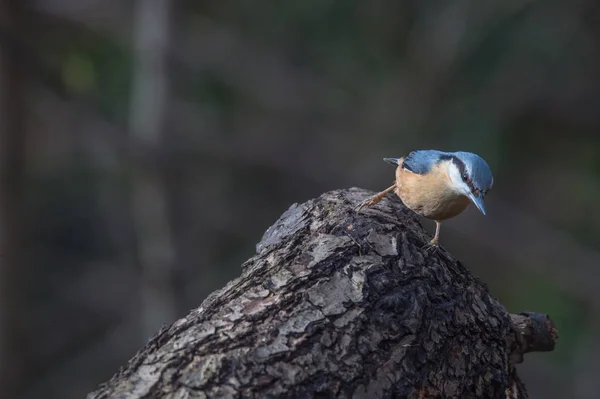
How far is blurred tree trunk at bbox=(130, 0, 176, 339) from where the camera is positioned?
20.4 feet

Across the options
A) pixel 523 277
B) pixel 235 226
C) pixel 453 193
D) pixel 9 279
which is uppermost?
pixel 235 226

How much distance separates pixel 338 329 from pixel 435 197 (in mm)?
1430

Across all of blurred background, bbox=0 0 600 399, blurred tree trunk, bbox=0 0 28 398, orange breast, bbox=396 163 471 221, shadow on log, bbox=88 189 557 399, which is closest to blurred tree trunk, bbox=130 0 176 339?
blurred background, bbox=0 0 600 399

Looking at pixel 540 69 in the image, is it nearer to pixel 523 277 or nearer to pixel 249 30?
pixel 523 277

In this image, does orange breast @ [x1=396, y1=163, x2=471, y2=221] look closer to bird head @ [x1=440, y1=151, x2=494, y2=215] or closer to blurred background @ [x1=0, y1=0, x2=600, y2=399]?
bird head @ [x1=440, y1=151, x2=494, y2=215]

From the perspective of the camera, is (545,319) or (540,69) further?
(540,69)

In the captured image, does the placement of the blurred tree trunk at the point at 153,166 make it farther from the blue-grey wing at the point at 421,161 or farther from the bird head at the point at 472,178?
the bird head at the point at 472,178

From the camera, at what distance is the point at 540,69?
8.33m

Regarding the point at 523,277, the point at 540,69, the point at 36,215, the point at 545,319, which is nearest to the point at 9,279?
the point at 36,215

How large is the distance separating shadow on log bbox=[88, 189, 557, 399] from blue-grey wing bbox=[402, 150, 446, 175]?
103cm

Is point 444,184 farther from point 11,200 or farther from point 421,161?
point 11,200

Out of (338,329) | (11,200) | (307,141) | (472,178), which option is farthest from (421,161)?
(307,141)

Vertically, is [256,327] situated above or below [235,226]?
below

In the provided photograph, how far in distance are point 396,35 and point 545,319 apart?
6294 millimetres
